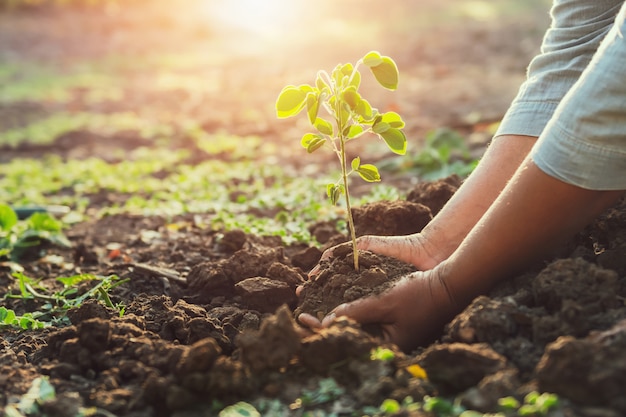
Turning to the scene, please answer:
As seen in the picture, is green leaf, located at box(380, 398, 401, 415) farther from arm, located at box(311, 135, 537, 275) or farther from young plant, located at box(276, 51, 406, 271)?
arm, located at box(311, 135, 537, 275)

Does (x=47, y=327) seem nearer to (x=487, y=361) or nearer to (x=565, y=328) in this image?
(x=487, y=361)

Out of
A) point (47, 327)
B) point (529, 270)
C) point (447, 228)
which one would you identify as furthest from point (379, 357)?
point (47, 327)

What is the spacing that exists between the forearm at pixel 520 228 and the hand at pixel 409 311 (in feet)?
0.14

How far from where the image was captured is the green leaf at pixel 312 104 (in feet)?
6.97

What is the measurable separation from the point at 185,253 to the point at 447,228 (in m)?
1.38

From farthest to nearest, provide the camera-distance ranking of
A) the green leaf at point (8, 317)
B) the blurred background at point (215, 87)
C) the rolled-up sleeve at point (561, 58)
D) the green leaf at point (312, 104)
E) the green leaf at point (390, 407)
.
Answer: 1. the blurred background at point (215, 87)
2. the green leaf at point (8, 317)
3. the rolled-up sleeve at point (561, 58)
4. the green leaf at point (312, 104)
5. the green leaf at point (390, 407)

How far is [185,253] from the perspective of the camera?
3438 mm

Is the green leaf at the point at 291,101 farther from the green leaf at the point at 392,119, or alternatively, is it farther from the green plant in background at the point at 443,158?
the green plant in background at the point at 443,158

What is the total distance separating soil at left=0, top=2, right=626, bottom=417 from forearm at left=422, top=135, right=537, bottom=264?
21 cm

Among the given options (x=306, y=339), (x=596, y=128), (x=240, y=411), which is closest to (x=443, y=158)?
(x=596, y=128)

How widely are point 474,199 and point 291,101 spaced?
0.81 m

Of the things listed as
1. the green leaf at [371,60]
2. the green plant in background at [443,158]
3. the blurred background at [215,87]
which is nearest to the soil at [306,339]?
the green leaf at [371,60]

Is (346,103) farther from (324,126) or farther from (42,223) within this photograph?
(42,223)

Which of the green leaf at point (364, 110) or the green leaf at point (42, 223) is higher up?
the green leaf at point (364, 110)
